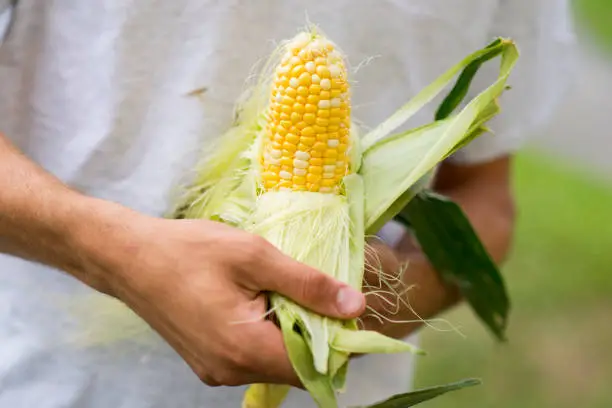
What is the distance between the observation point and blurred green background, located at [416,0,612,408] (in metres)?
2.01

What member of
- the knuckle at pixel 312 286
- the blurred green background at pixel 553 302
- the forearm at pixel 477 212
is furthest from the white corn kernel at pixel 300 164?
the blurred green background at pixel 553 302

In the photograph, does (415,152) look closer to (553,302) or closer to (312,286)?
(312,286)

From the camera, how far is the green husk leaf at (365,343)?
0.52m

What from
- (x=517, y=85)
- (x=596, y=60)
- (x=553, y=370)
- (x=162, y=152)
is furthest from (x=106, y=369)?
(x=596, y=60)

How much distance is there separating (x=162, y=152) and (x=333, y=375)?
0.31 m

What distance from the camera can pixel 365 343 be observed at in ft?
1.75

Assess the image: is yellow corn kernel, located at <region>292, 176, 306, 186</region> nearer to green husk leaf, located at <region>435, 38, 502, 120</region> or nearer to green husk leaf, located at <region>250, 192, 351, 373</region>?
green husk leaf, located at <region>250, 192, 351, 373</region>

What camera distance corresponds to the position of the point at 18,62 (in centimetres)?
73

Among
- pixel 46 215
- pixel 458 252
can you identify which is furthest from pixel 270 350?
pixel 458 252

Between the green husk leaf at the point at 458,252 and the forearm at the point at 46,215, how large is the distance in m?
0.33

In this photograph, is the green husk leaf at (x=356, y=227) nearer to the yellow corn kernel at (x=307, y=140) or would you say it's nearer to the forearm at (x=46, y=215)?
the yellow corn kernel at (x=307, y=140)

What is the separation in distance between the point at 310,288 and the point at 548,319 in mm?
1788

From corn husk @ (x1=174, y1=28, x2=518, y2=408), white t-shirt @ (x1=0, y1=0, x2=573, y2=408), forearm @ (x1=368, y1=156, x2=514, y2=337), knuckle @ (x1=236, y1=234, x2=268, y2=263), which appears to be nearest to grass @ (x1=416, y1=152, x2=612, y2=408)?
forearm @ (x1=368, y1=156, x2=514, y2=337)

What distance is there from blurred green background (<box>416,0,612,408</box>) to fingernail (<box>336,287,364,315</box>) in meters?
1.40
